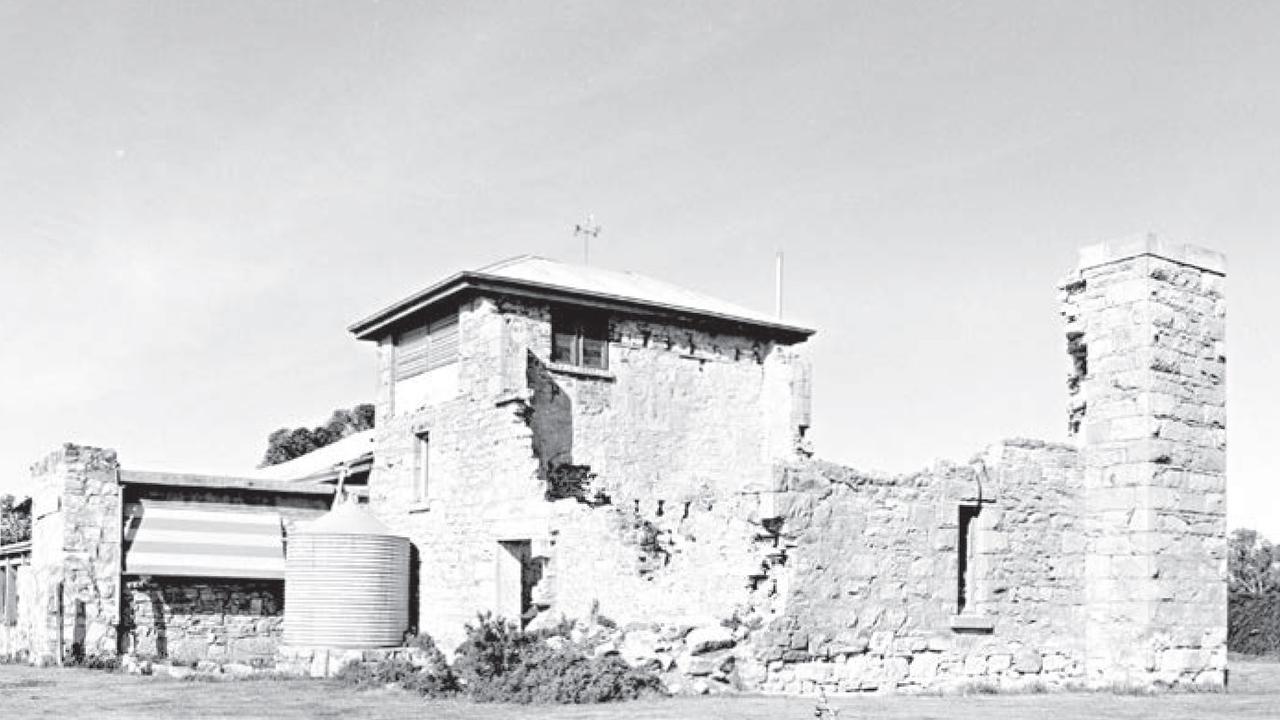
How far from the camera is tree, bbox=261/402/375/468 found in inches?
1987

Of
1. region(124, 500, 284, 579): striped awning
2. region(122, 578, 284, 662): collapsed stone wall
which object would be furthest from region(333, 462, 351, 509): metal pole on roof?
region(122, 578, 284, 662): collapsed stone wall

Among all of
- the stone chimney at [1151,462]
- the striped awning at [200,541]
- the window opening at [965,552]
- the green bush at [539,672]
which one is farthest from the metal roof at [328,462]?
the stone chimney at [1151,462]

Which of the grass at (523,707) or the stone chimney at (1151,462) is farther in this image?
the stone chimney at (1151,462)

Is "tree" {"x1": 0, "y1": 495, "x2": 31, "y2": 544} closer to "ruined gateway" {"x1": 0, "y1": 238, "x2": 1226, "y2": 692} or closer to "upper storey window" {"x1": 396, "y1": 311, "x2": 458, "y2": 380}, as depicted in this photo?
"ruined gateway" {"x1": 0, "y1": 238, "x2": 1226, "y2": 692}

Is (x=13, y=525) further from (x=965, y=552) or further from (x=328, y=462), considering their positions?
(x=965, y=552)

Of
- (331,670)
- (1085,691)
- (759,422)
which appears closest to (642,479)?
(759,422)

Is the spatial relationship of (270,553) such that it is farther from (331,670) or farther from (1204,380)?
(1204,380)

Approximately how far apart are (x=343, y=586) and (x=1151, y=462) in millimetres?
12664

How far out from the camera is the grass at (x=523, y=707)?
14688 millimetres

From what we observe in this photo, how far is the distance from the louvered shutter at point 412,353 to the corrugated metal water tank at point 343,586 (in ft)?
10.2

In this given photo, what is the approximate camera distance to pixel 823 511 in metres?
17.7

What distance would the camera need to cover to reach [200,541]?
83.4 ft

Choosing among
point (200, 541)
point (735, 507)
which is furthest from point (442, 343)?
point (735, 507)

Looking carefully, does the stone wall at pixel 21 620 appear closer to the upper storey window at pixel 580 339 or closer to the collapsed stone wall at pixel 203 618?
the collapsed stone wall at pixel 203 618
